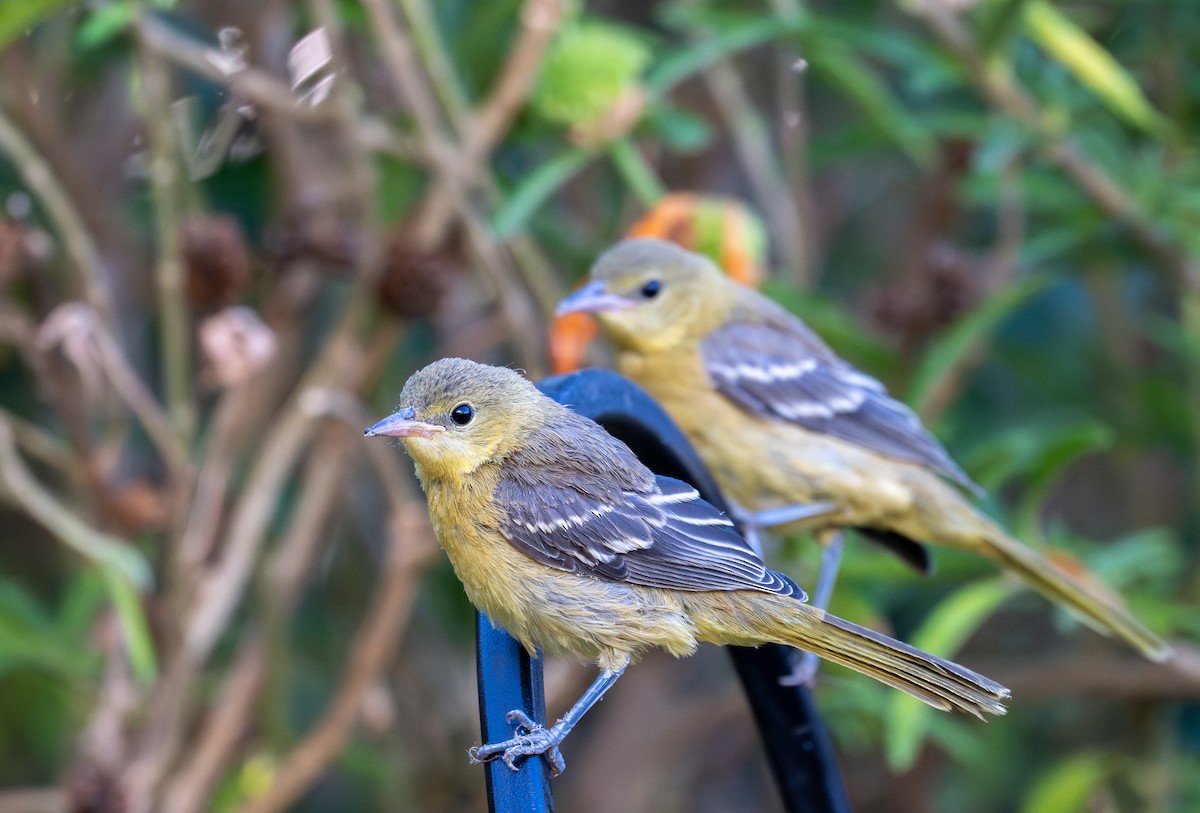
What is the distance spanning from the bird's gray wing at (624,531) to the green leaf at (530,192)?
4.82 ft

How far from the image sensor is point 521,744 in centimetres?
230

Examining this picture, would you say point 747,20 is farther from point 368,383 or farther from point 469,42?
point 368,383

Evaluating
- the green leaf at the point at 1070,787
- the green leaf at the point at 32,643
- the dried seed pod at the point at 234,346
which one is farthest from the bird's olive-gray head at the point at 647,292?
the green leaf at the point at 1070,787

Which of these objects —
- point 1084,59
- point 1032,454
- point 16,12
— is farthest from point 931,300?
point 16,12

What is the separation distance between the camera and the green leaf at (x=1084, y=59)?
14.1ft

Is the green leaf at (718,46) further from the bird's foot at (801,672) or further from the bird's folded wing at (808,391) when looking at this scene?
the bird's foot at (801,672)

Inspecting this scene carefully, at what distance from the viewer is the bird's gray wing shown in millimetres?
2582

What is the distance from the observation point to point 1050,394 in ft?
17.1

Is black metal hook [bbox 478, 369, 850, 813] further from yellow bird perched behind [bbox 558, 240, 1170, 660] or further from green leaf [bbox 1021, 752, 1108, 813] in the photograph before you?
green leaf [bbox 1021, 752, 1108, 813]

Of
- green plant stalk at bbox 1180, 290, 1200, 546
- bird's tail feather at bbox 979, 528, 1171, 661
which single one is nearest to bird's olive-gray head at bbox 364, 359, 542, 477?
bird's tail feather at bbox 979, 528, 1171, 661

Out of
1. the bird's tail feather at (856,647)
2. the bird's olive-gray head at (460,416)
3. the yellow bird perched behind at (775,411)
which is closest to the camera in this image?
the bird's tail feather at (856,647)

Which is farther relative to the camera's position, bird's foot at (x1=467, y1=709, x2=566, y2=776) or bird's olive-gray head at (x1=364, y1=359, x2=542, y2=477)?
bird's olive-gray head at (x1=364, y1=359, x2=542, y2=477)

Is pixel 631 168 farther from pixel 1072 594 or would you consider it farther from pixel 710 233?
pixel 1072 594

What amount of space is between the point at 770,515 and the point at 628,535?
1.15 metres
